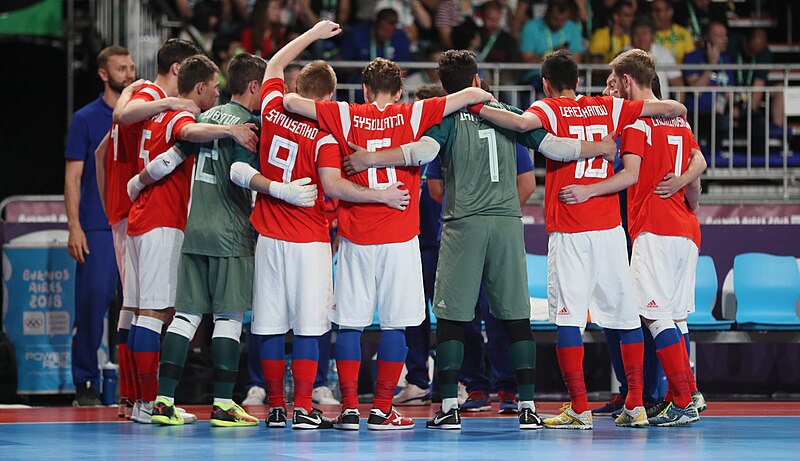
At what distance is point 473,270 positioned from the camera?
7.12 m

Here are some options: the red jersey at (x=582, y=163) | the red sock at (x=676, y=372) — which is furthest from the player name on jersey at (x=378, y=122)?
the red sock at (x=676, y=372)

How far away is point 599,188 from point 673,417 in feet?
4.93

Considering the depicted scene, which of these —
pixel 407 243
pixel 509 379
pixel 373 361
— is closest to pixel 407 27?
pixel 373 361

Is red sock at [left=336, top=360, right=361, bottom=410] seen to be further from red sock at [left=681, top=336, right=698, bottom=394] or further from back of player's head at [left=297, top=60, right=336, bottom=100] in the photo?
red sock at [left=681, top=336, right=698, bottom=394]

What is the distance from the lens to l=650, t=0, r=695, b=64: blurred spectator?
14.1 metres

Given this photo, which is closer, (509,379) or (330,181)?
(330,181)

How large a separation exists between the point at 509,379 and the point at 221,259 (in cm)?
242

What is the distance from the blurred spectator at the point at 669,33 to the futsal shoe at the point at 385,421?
319 inches

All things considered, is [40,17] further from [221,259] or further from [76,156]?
[221,259]

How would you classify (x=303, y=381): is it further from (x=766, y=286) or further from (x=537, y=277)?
(x=766, y=286)

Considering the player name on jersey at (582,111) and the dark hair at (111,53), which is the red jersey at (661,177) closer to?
the player name on jersey at (582,111)

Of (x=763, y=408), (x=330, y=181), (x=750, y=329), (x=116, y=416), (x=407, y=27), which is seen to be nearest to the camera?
(x=330, y=181)

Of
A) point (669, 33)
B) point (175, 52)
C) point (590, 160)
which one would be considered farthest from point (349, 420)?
point (669, 33)

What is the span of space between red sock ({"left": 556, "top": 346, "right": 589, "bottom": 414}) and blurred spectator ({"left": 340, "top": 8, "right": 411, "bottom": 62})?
679 cm
